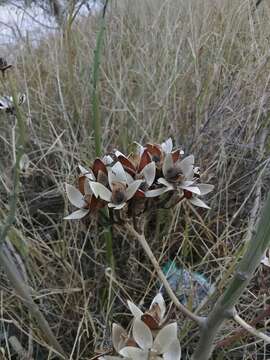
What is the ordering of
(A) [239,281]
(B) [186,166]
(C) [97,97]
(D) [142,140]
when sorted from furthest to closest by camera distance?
(D) [142,140]
(C) [97,97]
(B) [186,166]
(A) [239,281]

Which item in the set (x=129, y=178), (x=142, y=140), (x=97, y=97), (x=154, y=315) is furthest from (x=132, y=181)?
(x=142, y=140)

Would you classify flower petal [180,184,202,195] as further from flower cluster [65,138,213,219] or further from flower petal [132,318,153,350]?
flower petal [132,318,153,350]

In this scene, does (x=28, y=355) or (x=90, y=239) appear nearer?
(x=28, y=355)

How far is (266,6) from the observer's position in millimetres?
1662

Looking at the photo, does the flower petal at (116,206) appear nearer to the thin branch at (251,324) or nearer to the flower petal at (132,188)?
the flower petal at (132,188)

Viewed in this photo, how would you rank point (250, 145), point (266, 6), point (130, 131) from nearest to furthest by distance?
point (250, 145)
point (130, 131)
point (266, 6)

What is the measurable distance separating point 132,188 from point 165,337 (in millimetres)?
132

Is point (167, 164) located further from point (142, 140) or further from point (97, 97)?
point (142, 140)

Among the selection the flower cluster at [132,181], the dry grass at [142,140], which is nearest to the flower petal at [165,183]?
the flower cluster at [132,181]

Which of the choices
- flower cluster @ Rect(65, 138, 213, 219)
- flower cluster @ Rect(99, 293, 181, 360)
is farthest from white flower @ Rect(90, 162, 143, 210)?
flower cluster @ Rect(99, 293, 181, 360)

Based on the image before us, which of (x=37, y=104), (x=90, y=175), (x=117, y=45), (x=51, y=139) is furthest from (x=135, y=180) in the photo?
(x=117, y=45)

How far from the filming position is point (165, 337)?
421 mm

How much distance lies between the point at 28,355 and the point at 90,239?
9.4 inches

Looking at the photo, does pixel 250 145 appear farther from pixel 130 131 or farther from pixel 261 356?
pixel 261 356
